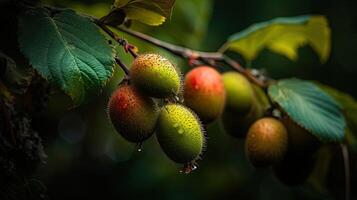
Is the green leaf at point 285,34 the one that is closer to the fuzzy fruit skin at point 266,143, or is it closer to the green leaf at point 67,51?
the fuzzy fruit skin at point 266,143

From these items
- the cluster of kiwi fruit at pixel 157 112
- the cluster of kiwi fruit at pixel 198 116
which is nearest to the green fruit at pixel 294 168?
the cluster of kiwi fruit at pixel 198 116

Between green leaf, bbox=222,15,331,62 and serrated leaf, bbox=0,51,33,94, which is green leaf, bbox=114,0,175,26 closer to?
serrated leaf, bbox=0,51,33,94

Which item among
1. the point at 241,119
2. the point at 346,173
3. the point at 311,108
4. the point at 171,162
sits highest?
the point at 311,108

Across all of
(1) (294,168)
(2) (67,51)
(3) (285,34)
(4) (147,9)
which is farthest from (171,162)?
(2) (67,51)

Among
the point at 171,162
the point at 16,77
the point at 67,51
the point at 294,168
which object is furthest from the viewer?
the point at 171,162

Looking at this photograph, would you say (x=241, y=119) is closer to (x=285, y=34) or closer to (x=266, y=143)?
(x=266, y=143)

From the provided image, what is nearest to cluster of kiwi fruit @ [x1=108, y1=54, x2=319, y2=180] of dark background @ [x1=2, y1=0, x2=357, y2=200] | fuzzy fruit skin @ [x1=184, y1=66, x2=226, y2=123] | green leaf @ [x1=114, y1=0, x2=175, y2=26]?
fuzzy fruit skin @ [x1=184, y1=66, x2=226, y2=123]
